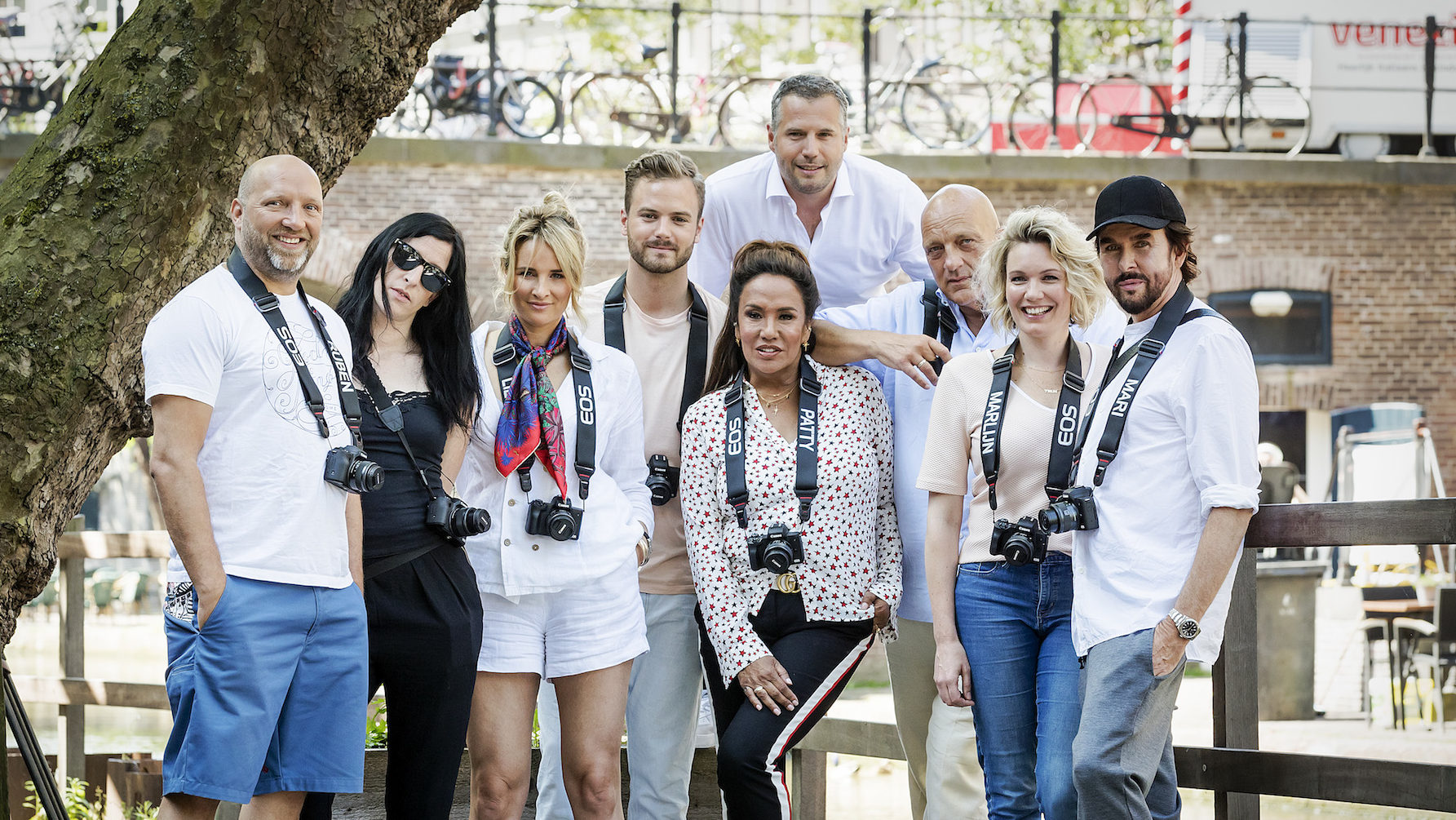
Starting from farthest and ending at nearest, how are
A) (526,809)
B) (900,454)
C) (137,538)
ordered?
(137,538) → (526,809) → (900,454)

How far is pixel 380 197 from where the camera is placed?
15.2m

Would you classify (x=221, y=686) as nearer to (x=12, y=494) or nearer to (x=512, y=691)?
(x=512, y=691)

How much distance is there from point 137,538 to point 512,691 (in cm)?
291

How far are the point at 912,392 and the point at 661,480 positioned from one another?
2.97 feet

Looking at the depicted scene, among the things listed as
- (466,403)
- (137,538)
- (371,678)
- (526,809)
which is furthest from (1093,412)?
(137,538)

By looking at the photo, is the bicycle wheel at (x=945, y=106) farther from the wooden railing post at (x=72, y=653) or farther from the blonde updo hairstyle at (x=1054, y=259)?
the blonde updo hairstyle at (x=1054, y=259)

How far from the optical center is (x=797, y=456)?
382 centimetres

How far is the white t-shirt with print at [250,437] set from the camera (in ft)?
9.96

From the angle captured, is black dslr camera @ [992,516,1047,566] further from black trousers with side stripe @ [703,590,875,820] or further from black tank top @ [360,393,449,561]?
black tank top @ [360,393,449,561]

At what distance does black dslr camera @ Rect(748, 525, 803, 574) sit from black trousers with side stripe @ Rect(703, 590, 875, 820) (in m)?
0.11

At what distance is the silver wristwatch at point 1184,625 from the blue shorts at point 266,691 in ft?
6.63

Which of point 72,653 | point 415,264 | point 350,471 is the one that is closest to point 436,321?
point 415,264

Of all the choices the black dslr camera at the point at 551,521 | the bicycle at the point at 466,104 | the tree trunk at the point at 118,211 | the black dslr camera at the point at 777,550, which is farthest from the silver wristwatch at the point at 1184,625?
the bicycle at the point at 466,104

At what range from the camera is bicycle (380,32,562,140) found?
1534 cm
